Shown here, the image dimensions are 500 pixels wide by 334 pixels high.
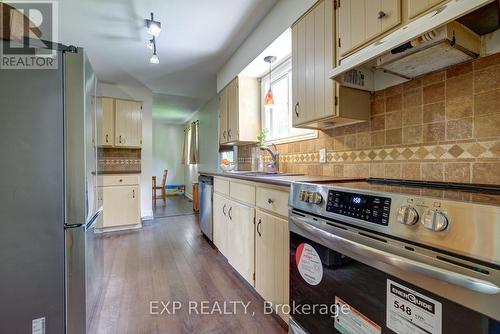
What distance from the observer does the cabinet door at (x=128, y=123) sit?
155 inches

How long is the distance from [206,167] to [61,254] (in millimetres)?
4317

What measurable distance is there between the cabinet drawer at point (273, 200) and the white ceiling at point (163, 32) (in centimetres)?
168

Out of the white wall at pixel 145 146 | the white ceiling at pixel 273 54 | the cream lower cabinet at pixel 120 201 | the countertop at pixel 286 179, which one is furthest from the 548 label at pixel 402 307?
the white wall at pixel 145 146

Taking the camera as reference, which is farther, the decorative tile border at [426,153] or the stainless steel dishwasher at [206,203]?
the stainless steel dishwasher at [206,203]

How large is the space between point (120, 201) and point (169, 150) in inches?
191

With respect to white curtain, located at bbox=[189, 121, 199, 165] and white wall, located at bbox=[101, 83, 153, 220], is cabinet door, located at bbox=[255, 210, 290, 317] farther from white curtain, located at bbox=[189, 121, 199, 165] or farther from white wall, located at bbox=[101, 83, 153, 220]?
white curtain, located at bbox=[189, 121, 199, 165]

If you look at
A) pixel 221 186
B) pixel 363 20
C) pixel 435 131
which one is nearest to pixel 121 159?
pixel 221 186

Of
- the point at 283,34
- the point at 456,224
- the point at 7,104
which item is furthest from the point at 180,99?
the point at 456,224

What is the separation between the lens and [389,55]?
1.10 m

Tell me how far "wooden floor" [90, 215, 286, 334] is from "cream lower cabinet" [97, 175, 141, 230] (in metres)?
0.40

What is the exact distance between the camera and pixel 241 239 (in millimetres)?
2023

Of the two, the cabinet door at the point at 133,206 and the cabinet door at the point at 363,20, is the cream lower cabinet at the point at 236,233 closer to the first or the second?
the cabinet door at the point at 363,20

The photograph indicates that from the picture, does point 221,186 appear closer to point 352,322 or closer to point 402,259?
point 352,322

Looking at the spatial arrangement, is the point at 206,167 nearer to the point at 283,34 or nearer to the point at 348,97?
the point at 283,34
